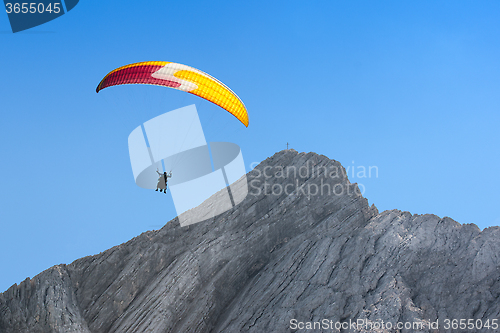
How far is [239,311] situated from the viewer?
2547 centimetres

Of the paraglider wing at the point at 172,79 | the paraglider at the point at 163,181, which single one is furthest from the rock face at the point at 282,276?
the paraglider wing at the point at 172,79

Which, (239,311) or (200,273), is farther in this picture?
(200,273)

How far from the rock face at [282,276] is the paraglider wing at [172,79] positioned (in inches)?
399

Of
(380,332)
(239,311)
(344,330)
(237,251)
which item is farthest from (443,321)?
(237,251)

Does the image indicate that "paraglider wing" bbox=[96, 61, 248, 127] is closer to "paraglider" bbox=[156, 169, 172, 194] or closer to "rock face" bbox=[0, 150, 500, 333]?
"paraglider" bbox=[156, 169, 172, 194]

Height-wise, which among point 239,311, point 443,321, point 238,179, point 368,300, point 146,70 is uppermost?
point 146,70

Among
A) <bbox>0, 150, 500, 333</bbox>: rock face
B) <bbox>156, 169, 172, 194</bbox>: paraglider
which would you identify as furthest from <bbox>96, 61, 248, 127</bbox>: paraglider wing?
<bbox>0, 150, 500, 333</bbox>: rock face

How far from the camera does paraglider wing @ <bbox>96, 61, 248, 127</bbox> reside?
953 inches

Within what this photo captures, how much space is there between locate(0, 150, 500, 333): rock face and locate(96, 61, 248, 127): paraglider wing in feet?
33.3

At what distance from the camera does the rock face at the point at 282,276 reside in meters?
22.7

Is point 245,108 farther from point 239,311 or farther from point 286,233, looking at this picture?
point 239,311

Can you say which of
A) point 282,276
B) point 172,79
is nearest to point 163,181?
point 172,79

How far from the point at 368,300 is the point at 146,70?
18.7 meters

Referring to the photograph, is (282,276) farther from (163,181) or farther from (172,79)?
(172,79)
